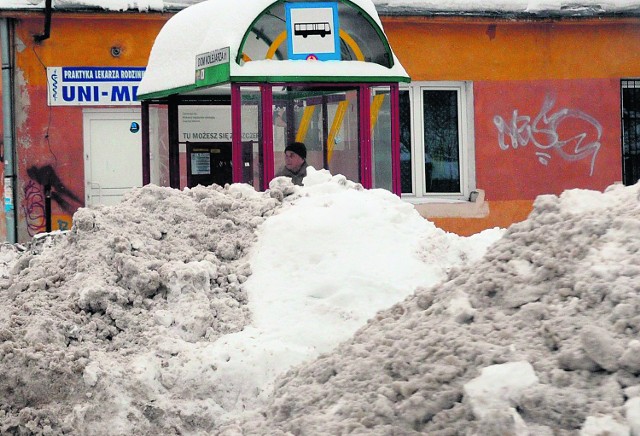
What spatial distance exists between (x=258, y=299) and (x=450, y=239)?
5.16ft

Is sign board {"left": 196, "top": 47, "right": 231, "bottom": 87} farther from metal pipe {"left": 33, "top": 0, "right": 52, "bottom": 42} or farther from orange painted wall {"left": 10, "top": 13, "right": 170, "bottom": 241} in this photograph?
orange painted wall {"left": 10, "top": 13, "right": 170, "bottom": 241}

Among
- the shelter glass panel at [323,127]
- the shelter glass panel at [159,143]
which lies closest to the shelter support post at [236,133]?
the shelter glass panel at [323,127]

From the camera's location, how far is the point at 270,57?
9.70 meters

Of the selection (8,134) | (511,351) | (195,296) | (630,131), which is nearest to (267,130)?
(195,296)

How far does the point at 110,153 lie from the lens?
13977 millimetres

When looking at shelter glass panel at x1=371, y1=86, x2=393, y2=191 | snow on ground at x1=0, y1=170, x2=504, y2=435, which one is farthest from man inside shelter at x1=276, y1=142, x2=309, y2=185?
snow on ground at x1=0, y1=170, x2=504, y2=435

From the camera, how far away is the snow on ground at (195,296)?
18.2 feet

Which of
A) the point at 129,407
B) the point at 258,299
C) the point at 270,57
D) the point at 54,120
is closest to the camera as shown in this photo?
the point at 129,407

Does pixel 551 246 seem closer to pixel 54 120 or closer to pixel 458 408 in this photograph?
pixel 458 408

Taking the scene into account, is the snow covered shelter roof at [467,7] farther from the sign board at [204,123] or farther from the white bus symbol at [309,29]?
the white bus symbol at [309,29]

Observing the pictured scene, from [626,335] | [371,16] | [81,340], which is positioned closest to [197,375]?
[81,340]

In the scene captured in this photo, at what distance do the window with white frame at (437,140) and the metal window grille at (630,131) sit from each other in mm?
2258

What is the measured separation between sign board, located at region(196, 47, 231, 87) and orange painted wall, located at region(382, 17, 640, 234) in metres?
5.35

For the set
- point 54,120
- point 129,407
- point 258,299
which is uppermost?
point 54,120
